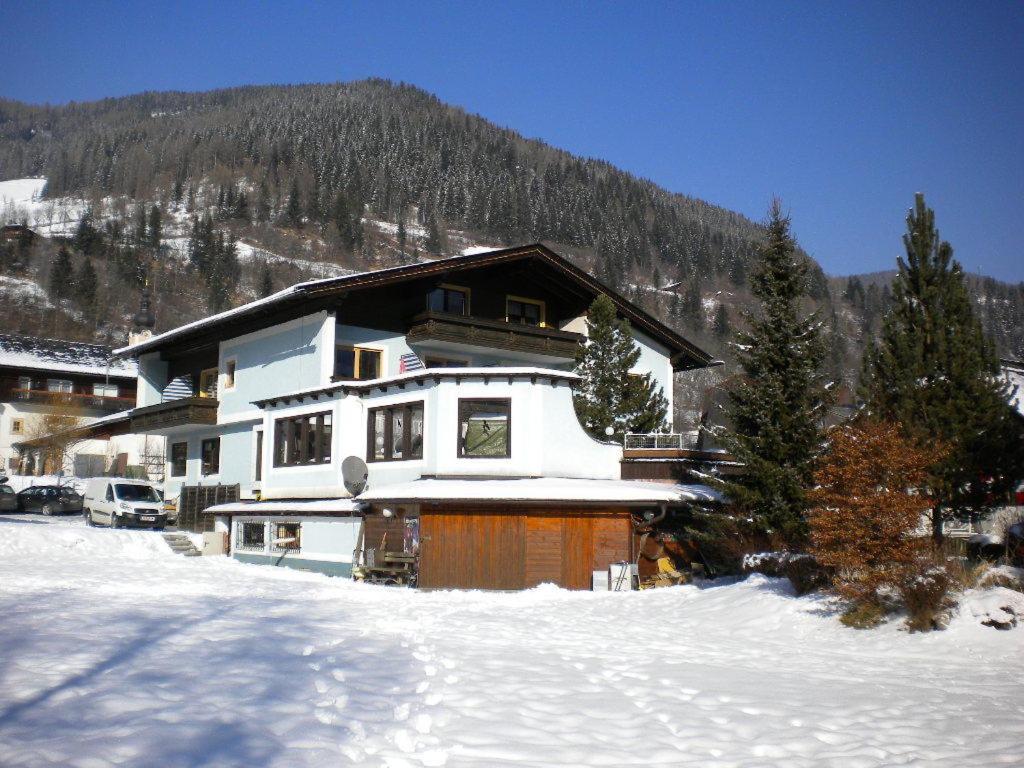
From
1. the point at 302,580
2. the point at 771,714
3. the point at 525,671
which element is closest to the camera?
the point at 771,714

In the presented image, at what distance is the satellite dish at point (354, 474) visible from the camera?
28.0 meters

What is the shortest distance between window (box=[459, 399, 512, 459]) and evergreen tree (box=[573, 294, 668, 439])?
20.2 feet

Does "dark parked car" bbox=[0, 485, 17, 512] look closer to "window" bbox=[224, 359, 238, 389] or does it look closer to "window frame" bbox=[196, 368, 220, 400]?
"window frame" bbox=[196, 368, 220, 400]

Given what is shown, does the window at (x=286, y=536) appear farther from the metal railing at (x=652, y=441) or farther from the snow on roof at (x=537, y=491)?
the metal railing at (x=652, y=441)

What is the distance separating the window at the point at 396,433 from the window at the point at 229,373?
1096cm

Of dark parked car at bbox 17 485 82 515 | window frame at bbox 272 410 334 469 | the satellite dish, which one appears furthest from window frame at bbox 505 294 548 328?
dark parked car at bbox 17 485 82 515

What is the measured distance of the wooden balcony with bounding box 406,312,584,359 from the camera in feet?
108

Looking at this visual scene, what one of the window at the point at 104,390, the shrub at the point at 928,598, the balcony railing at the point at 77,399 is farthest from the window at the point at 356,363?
the window at the point at 104,390

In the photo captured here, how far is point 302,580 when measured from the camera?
1019 inches

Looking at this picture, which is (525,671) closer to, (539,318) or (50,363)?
(539,318)

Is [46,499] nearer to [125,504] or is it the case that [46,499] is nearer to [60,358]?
[125,504]

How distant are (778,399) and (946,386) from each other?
12.1ft

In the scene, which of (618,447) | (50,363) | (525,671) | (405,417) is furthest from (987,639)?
(50,363)

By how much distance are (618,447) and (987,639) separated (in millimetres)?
14689
